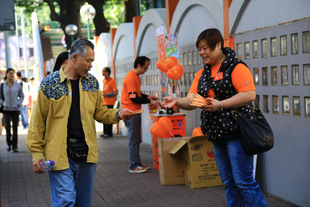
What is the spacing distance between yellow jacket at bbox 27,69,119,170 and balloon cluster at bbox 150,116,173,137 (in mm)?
3260

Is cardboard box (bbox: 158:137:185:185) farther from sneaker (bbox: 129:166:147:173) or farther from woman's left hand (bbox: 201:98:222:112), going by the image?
woman's left hand (bbox: 201:98:222:112)

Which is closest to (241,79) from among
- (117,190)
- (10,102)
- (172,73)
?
(117,190)

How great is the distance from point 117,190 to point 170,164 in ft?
2.92

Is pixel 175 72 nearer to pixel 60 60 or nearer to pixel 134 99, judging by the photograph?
pixel 134 99

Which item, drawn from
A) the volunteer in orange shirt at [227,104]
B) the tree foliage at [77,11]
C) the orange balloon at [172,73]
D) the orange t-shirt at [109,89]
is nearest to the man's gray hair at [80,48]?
the volunteer in orange shirt at [227,104]

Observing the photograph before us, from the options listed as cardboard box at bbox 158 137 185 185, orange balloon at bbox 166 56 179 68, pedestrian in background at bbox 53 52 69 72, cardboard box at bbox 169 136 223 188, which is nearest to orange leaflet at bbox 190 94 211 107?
pedestrian in background at bbox 53 52 69 72

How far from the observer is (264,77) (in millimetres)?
6625

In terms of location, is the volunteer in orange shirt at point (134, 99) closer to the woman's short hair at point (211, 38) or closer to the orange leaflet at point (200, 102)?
the woman's short hair at point (211, 38)

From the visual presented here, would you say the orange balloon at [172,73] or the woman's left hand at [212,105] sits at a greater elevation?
the orange balloon at [172,73]

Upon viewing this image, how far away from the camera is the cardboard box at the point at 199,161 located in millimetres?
7012

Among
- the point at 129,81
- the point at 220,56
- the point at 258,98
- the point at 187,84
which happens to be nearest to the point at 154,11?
the point at 187,84

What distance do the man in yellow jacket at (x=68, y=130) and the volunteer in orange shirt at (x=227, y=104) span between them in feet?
2.51

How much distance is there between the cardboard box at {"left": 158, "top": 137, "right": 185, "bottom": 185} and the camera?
7375 millimetres

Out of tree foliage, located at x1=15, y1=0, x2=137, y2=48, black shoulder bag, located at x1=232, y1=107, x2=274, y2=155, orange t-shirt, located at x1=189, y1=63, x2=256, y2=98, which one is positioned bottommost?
black shoulder bag, located at x1=232, y1=107, x2=274, y2=155
